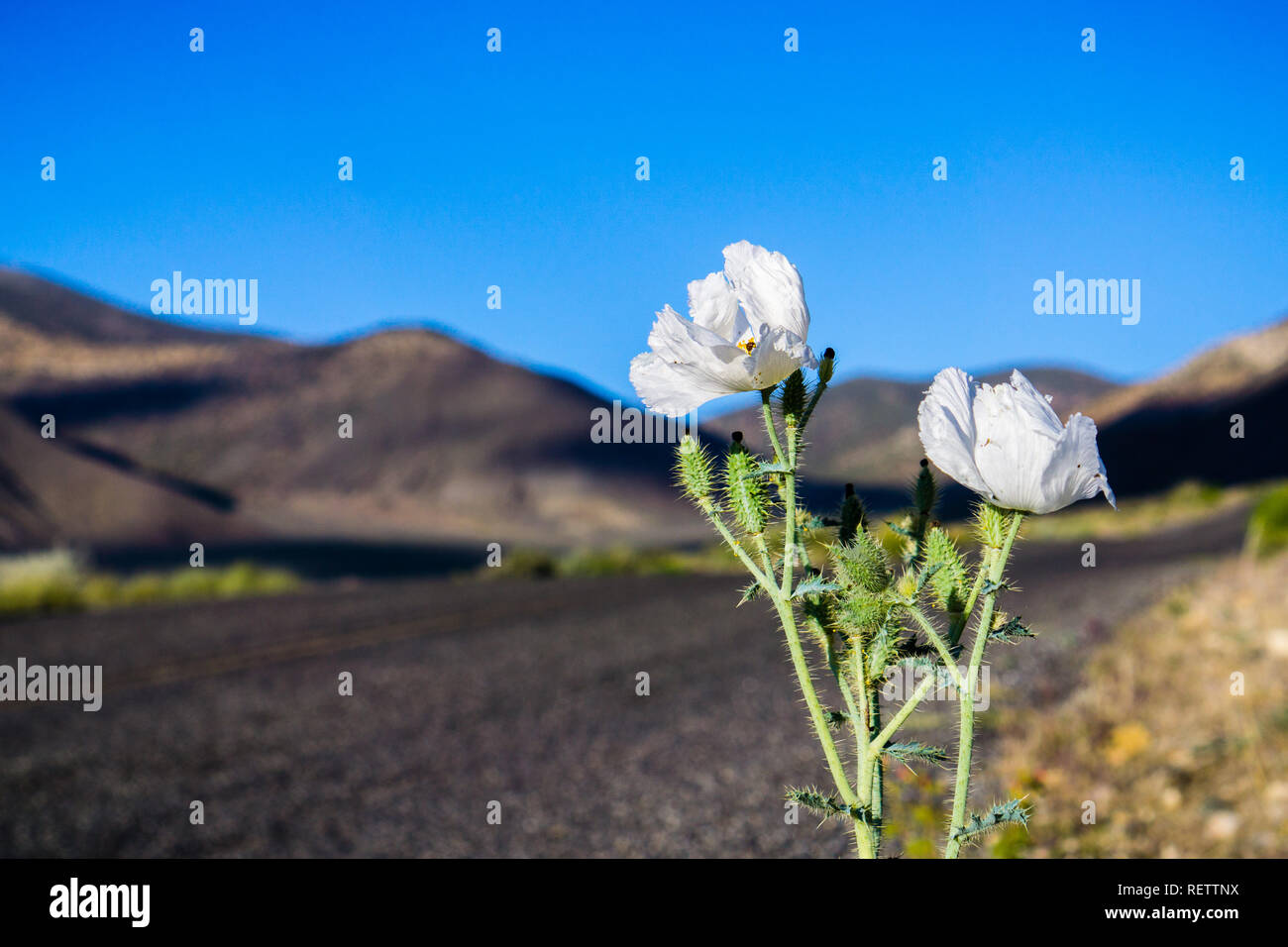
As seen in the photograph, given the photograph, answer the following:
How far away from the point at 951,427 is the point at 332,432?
82949 millimetres

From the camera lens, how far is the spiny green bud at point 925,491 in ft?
3.39

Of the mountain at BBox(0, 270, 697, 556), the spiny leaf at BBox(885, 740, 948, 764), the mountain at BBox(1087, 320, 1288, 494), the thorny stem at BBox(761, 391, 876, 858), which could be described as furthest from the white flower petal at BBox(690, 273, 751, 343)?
the mountain at BBox(1087, 320, 1288, 494)

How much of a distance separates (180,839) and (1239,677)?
5.39 meters

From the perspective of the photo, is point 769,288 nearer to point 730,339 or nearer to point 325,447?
point 730,339

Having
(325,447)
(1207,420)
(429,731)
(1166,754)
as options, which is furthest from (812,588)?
(1207,420)

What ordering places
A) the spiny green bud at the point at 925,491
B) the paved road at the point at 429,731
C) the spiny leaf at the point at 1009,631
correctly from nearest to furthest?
the spiny leaf at the point at 1009,631
the spiny green bud at the point at 925,491
the paved road at the point at 429,731

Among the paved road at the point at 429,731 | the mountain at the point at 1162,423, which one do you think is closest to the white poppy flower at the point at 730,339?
the paved road at the point at 429,731

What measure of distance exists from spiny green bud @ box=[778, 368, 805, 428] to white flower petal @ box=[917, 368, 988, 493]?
11 centimetres

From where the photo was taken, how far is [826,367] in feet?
2.96

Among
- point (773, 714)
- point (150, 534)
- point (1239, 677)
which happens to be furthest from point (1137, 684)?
point (150, 534)

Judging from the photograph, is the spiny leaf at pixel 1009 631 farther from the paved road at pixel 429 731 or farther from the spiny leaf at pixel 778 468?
the paved road at pixel 429 731
